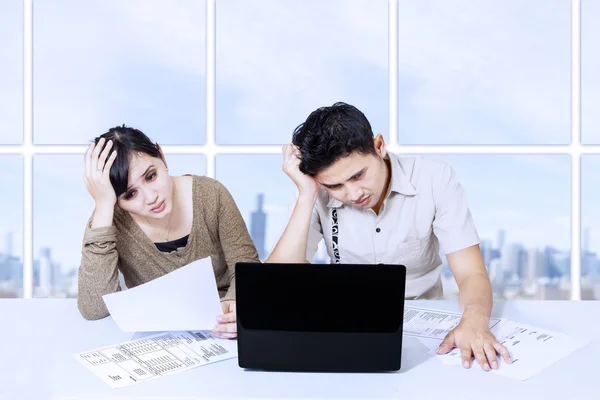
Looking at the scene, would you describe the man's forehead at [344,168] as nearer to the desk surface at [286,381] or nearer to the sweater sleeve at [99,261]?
the desk surface at [286,381]

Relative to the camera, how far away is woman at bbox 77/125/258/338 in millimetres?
1630

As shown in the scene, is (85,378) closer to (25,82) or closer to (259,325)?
(259,325)

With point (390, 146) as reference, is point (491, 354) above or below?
below

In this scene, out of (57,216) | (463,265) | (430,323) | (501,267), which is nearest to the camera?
(430,323)

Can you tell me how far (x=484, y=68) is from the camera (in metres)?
3.40

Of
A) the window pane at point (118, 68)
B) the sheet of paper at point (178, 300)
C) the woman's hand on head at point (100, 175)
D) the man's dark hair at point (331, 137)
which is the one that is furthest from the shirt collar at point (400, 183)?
the window pane at point (118, 68)

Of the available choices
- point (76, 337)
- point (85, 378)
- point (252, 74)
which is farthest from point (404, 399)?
point (252, 74)

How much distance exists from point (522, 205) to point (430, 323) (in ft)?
7.81

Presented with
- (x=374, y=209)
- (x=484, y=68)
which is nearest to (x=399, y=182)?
(x=374, y=209)

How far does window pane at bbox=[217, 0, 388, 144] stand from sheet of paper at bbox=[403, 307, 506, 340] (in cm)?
204

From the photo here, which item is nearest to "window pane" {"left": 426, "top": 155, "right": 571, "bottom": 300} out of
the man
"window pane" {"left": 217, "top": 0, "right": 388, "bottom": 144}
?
"window pane" {"left": 217, "top": 0, "right": 388, "bottom": 144}

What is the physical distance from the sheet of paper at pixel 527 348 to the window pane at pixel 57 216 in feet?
9.16

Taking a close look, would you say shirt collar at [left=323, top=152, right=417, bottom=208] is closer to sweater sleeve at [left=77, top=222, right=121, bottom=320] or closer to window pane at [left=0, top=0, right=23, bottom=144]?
sweater sleeve at [left=77, top=222, right=121, bottom=320]

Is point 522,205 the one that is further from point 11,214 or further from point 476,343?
point 11,214
